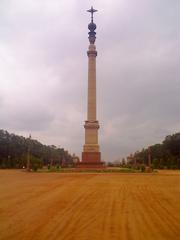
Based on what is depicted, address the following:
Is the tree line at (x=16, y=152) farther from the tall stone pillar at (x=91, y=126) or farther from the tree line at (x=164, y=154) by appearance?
the tree line at (x=164, y=154)

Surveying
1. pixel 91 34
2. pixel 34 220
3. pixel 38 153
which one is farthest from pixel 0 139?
pixel 34 220

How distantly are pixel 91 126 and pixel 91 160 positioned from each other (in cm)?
608

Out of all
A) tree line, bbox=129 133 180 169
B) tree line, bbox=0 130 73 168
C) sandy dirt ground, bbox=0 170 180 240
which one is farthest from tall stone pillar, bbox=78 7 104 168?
sandy dirt ground, bbox=0 170 180 240

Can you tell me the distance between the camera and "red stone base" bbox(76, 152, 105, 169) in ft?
208

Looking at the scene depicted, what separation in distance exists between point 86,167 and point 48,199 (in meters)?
45.1

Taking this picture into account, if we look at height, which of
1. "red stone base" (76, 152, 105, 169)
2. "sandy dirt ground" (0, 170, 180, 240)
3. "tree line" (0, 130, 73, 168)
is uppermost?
"tree line" (0, 130, 73, 168)

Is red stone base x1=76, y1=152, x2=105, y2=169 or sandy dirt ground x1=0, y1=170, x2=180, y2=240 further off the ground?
red stone base x1=76, y1=152, x2=105, y2=169

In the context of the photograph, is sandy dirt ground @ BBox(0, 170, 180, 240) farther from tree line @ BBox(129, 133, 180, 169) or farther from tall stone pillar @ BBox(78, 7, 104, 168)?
tree line @ BBox(129, 133, 180, 169)

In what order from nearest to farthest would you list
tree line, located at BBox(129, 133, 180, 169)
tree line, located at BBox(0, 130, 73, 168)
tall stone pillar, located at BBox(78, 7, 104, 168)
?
tall stone pillar, located at BBox(78, 7, 104, 168) → tree line, located at BBox(0, 130, 73, 168) → tree line, located at BBox(129, 133, 180, 169)

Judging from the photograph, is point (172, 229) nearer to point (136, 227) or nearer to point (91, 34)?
point (136, 227)

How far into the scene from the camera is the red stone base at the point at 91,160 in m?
63.5

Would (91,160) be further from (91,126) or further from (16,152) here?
(16,152)

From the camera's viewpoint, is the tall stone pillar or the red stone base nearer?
the red stone base

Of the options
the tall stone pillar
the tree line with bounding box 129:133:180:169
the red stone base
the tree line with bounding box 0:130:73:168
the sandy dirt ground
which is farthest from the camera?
the tree line with bounding box 129:133:180:169
